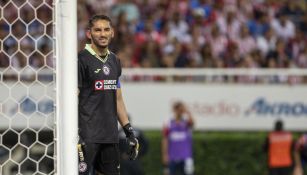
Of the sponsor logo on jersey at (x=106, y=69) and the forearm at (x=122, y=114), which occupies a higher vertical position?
the sponsor logo on jersey at (x=106, y=69)

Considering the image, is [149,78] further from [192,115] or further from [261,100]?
[261,100]

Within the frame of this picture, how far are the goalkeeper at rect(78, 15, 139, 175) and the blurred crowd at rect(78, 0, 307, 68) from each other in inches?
387

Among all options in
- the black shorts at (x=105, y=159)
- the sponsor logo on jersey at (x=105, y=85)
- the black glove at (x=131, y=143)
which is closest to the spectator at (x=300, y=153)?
the black glove at (x=131, y=143)

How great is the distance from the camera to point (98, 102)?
7180 mm

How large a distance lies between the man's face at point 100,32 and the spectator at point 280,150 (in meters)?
9.04

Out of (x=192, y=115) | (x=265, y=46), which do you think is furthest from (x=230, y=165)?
(x=265, y=46)

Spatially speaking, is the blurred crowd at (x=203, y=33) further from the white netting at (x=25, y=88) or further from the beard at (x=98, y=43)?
the beard at (x=98, y=43)

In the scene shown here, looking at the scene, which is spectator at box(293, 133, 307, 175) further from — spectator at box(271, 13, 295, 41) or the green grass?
spectator at box(271, 13, 295, 41)

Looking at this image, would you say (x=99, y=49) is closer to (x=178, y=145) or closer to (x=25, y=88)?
(x=178, y=145)

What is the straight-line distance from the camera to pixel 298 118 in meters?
17.8

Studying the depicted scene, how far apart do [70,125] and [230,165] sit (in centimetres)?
1158

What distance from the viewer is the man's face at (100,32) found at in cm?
713

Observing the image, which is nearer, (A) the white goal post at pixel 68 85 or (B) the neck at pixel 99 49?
(A) the white goal post at pixel 68 85

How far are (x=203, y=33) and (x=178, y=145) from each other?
3232mm
